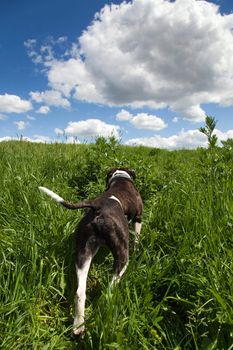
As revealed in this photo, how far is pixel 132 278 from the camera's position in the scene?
372 cm

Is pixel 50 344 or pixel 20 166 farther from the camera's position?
pixel 20 166

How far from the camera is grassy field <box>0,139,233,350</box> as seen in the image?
10.4 ft

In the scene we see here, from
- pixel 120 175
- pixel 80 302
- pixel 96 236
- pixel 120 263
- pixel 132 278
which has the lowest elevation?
pixel 80 302

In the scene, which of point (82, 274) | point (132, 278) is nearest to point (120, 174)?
point (132, 278)

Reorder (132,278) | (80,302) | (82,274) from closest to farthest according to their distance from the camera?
(80,302) < (82,274) < (132,278)

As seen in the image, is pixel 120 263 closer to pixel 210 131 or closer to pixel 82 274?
pixel 82 274

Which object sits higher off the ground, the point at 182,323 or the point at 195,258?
the point at 195,258

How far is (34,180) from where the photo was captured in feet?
20.1

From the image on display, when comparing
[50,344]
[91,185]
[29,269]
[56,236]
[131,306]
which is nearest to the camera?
[50,344]

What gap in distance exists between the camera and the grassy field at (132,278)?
317 centimetres

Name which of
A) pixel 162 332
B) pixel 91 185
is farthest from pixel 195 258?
pixel 91 185

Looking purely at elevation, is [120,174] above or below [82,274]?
above

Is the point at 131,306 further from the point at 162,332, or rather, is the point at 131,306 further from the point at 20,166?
the point at 20,166

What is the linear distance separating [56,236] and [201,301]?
1921 millimetres
